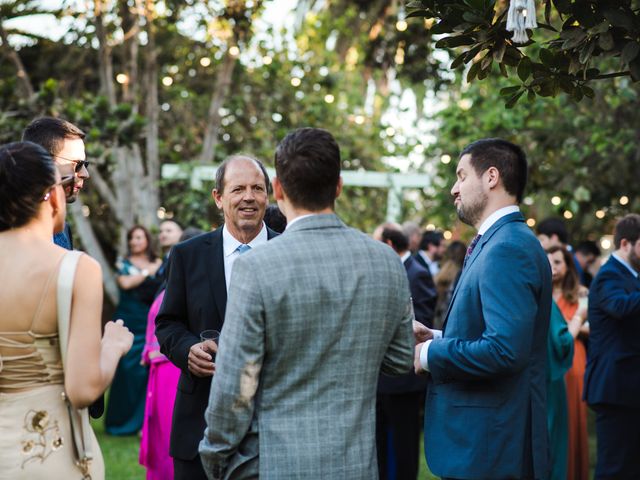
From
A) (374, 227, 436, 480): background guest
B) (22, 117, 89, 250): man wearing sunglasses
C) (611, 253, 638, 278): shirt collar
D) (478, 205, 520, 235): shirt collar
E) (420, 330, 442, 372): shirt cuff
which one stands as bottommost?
(374, 227, 436, 480): background guest

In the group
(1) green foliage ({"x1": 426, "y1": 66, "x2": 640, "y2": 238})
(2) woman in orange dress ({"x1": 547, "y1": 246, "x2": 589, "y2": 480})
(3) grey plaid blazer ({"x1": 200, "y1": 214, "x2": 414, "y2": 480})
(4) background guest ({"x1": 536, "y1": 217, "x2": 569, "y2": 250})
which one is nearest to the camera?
(3) grey plaid blazer ({"x1": 200, "y1": 214, "x2": 414, "y2": 480})

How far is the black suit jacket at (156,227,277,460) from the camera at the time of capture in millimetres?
4488

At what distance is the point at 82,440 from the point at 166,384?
3284 mm

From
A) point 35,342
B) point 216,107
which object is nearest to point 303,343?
point 35,342

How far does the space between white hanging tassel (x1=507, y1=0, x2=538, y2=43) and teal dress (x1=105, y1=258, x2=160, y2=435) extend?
770 centimetres

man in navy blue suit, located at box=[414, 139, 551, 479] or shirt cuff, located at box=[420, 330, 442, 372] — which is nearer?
man in navy blue suit, located at box=[414, 139, 551, 479]

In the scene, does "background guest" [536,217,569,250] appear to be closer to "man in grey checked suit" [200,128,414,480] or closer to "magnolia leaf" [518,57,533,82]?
"magnolia leaf" [518,57,533,82]

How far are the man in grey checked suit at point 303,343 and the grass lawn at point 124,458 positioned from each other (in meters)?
5.61

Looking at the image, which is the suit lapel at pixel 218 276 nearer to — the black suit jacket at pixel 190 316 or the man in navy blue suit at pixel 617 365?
the black suit jacket at pixel 190 316

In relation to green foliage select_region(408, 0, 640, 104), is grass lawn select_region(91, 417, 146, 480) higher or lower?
lower

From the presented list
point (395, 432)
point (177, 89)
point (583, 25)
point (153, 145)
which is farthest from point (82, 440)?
point (177, 89)

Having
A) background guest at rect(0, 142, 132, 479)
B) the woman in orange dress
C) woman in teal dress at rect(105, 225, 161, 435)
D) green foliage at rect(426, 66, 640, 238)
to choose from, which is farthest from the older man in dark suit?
woman in teal dress at rect(105, 225, 161, 435)

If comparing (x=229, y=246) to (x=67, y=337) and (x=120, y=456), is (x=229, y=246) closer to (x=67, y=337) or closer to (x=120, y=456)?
(x=67, y=337)

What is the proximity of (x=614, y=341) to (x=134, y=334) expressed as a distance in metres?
6.09
